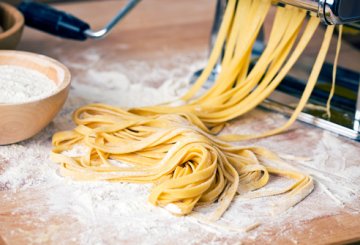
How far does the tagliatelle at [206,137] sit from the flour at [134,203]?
2cm

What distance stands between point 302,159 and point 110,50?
50 cm

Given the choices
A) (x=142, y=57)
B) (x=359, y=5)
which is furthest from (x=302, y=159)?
(x=142, y=57)

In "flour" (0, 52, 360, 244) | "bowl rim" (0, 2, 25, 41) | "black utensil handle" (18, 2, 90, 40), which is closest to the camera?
"flour" (0, 52, 360, 244)

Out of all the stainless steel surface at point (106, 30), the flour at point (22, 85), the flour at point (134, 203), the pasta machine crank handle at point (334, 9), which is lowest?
the flour at point (134, 203)

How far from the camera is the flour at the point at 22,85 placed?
95 cm

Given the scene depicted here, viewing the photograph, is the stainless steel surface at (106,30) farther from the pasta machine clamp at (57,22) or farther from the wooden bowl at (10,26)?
the wooden bowl at (10,26)

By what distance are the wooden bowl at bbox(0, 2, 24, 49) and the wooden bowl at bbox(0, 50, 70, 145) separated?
5 cm

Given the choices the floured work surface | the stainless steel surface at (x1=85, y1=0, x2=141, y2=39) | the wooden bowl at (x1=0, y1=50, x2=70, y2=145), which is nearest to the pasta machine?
the floured work surface

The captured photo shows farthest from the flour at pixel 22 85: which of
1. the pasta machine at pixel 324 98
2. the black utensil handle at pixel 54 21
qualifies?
the pasta machine at pixel 324 98

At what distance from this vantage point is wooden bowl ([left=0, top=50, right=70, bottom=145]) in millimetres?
919

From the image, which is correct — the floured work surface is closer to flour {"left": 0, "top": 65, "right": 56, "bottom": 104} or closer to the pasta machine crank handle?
flour {"left": 0, "top": 65, "right": 56, "bottom": 104}

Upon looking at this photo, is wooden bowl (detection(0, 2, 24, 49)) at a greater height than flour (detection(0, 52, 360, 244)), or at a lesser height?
greater

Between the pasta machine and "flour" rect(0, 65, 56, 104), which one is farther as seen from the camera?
the pasta machine

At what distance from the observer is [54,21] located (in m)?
1.20
